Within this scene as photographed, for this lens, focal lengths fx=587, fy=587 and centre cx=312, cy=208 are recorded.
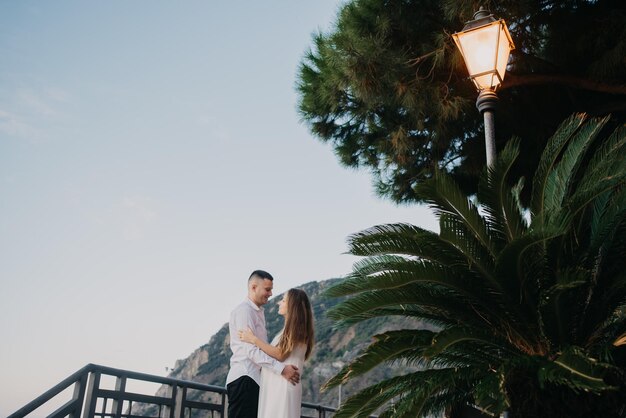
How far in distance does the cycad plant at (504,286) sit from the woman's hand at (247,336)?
654 mm

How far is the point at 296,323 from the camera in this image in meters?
4.48

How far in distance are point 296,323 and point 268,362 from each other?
36 cm

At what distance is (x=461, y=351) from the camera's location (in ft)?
15.0

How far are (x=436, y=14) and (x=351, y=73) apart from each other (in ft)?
4.83

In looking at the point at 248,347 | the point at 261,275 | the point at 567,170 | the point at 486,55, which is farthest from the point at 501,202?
the point at 248,347

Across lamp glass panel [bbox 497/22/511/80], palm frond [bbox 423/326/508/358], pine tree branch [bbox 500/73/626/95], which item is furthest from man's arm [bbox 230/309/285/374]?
pine tree branch [bbox 500/73/626/95]

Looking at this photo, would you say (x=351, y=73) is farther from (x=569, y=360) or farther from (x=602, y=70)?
(x=569, y=360)

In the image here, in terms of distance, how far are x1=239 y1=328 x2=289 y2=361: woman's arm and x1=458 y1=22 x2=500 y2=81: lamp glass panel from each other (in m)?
2.71

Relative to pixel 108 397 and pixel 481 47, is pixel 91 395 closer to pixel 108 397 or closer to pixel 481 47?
pixel 108 397

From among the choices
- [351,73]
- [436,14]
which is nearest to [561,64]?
[436,14]

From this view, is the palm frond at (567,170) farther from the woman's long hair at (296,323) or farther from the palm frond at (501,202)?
the woman's long hair at (296,323)

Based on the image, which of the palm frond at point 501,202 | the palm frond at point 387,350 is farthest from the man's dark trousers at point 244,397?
the palm frond at point 501,202

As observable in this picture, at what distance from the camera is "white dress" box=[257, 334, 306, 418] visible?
14.2 ft

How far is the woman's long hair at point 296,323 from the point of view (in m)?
4.47
